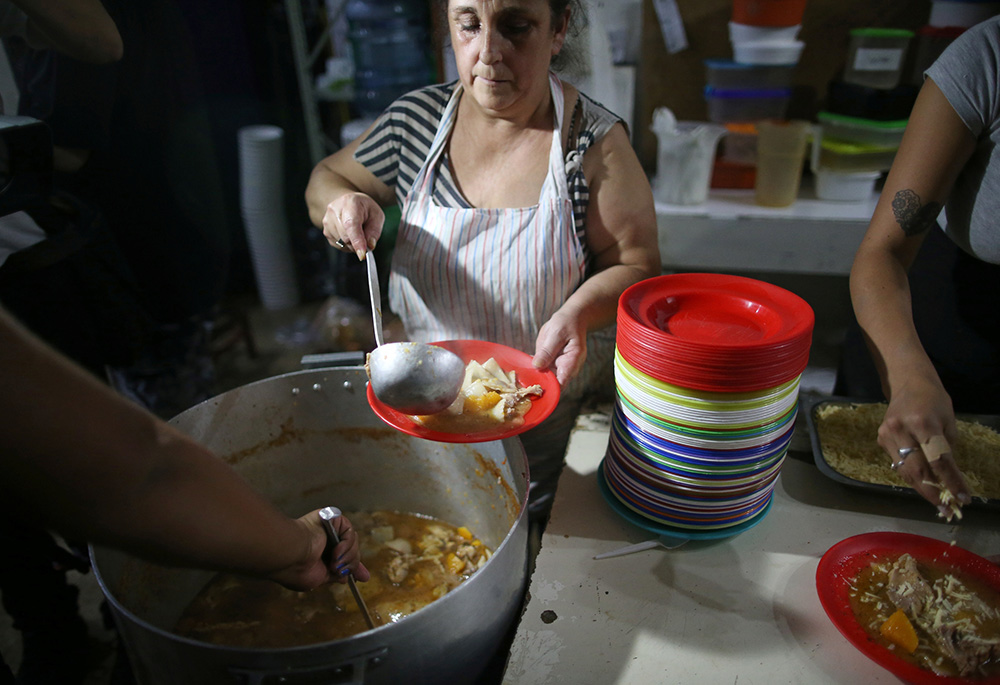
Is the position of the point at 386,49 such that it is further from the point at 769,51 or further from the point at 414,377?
the point at 414,377

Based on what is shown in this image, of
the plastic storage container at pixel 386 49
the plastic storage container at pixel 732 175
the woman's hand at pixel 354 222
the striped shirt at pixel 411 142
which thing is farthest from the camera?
the plastic storage container at pixel 386 49

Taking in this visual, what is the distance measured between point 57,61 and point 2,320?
973mm

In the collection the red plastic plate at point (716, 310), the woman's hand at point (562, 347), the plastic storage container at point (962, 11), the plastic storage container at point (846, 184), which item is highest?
the plastic storage container at point (962, 11)

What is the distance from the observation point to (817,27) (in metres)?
2.55

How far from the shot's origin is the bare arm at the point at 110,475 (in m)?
0.55

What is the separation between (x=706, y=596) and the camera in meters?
0.96

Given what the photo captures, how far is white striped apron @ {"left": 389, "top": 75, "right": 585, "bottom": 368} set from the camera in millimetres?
1354

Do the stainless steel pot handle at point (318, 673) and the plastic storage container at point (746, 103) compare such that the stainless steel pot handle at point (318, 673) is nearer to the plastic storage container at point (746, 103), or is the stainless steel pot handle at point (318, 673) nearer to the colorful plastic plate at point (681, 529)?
the colorful plastic plate at point (681, 529)

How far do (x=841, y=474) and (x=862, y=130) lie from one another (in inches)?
71.5

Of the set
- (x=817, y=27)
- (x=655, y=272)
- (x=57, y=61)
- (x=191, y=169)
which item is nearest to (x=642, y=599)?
(x=655, y=272)

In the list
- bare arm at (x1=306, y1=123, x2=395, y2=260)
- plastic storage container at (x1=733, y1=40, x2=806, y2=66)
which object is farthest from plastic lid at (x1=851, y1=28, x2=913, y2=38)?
bare arm at (x1=306, y1=123, x2=395, y2=260)

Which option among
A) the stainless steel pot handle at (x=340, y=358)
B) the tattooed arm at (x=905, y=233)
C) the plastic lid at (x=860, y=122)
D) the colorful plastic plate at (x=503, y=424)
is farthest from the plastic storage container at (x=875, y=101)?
the stainless steel pot handle at (x=340, y=358)

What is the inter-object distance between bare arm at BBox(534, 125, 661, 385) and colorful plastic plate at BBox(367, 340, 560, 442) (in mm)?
155

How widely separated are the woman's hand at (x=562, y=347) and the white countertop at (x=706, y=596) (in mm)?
232
